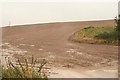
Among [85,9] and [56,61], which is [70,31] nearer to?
[85,9]

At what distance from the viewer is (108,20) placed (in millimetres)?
5355

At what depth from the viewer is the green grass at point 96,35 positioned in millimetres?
5137

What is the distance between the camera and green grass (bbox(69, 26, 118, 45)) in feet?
16.9

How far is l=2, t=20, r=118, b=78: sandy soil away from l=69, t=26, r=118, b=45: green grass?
0.09m

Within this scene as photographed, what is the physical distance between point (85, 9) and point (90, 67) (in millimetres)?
1469

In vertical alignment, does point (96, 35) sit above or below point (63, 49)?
above

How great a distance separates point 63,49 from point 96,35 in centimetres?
86

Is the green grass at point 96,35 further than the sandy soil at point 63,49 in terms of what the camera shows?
Yes

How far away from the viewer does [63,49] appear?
4.84m

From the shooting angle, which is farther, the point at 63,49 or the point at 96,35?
the point at 96,35

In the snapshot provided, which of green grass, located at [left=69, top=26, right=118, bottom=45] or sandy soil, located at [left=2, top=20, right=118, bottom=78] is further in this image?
green grass, located at [left=69, top=26, right=118, bottom=45]

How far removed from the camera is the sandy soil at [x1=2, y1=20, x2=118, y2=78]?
416cm

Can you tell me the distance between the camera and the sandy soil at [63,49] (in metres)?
4.16

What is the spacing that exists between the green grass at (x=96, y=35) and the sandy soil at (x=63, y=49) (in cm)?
9
